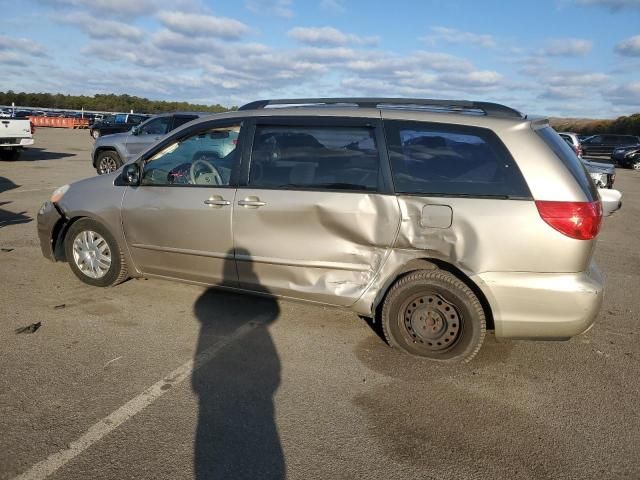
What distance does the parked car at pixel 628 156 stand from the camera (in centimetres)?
2642

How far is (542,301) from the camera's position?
132 inches

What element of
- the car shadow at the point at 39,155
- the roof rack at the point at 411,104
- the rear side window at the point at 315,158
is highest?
the roof rack at the point at 411,104

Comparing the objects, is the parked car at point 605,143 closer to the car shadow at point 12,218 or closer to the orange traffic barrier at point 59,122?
the car shadow at point 12,218

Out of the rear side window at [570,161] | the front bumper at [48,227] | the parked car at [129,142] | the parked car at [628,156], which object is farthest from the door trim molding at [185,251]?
the parked car at [628,156]

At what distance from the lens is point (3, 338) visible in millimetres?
3838

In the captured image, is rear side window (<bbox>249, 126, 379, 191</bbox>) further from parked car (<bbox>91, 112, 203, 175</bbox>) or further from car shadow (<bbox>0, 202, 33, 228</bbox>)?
parked car (<bbox>91, 112, 203, 175</bbox>)

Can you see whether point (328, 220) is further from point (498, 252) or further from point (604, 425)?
point (604, 425)

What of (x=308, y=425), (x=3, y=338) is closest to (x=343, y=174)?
(x=308, y=425)

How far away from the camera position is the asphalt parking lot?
2.57 meters

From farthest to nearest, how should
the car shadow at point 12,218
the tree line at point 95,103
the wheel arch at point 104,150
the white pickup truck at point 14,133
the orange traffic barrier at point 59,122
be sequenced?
the tree line at point 95,103, the orange traffic barrier at point 59,122, the white pickup truck at point 14,133, the wheel arch at point 104,150, the car shadow at point 12,218

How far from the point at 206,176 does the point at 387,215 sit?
5.73 ft

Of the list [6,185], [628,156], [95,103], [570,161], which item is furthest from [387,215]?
[95,103]

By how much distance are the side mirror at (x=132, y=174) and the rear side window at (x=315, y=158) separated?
1.19 m

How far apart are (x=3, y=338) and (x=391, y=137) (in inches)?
132
